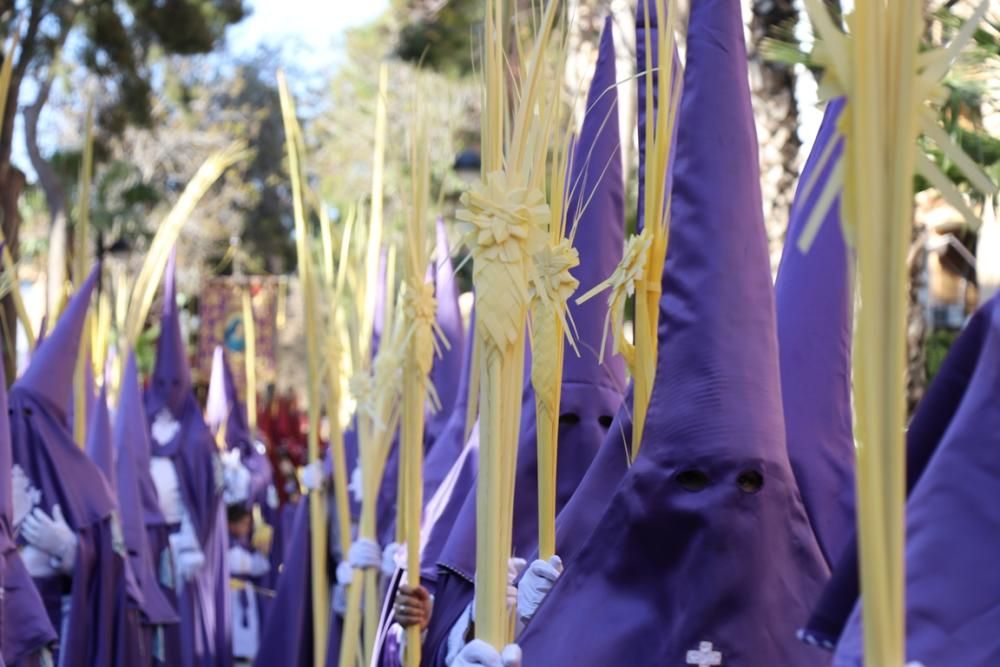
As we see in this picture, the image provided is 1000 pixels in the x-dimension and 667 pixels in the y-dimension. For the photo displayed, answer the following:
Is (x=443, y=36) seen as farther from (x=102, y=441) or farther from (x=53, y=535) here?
(x=53, y=535)

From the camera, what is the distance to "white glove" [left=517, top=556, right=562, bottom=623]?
120 inches

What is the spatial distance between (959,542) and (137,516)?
5.80m

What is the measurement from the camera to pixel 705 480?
7.73 feet

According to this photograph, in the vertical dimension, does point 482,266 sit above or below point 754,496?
above

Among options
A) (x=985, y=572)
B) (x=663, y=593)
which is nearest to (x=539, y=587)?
(x=663, y=593)

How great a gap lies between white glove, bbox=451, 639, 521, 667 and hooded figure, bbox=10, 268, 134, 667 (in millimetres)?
3222

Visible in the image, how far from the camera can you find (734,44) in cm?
259

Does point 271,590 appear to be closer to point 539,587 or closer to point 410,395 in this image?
point 410,395

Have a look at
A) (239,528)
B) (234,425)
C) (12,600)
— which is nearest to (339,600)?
(12,600)

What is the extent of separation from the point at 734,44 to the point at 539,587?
1.17 metres

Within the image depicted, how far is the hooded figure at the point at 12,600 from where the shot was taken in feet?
14.8

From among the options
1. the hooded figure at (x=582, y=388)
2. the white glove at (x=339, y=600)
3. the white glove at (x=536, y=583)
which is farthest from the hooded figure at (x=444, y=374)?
the white glove at (x=536, y=583)

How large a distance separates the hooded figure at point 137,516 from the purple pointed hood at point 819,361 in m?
4.08

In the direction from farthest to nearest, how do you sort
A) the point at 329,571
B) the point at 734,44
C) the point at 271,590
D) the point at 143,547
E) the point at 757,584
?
the point at 271,590 → the point at 143,547 → the point at 329,571 → the point at 734,44 → the point at 757,584
